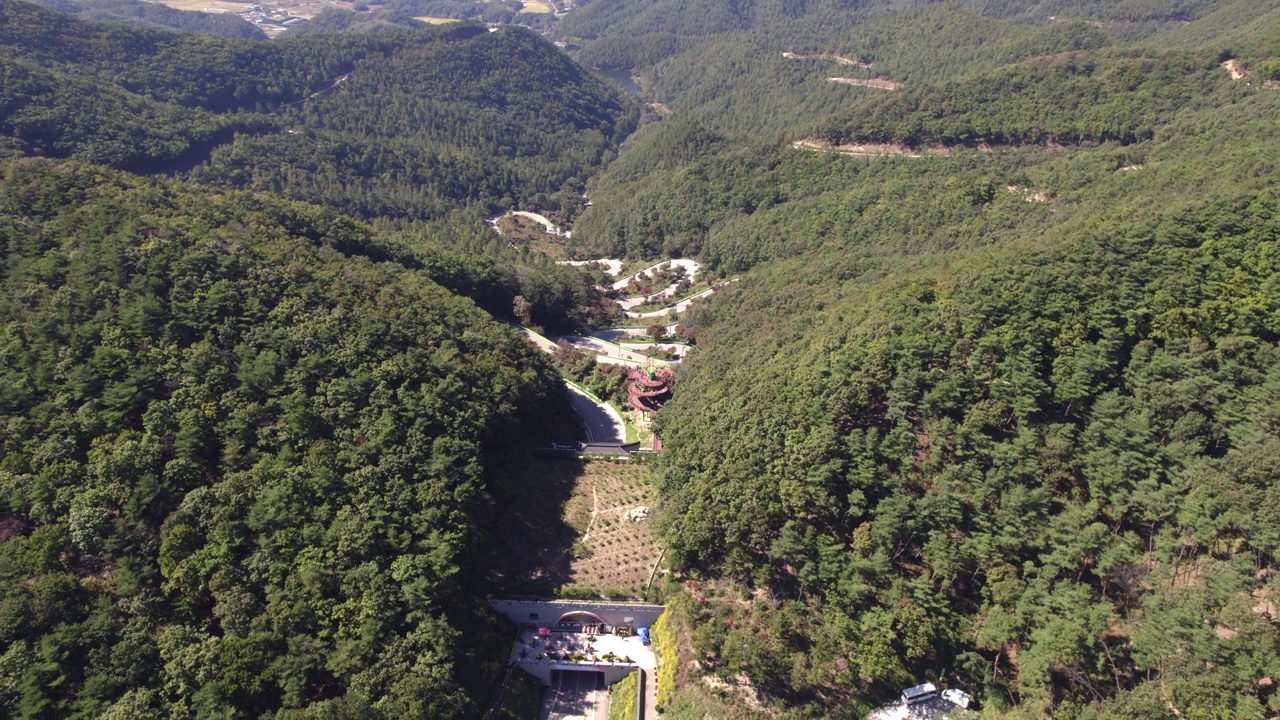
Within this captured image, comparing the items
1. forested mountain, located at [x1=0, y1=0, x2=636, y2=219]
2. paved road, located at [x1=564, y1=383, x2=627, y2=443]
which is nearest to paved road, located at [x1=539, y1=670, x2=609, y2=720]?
paved road, located at [x1=564, y1=383, x2=627, y2=443]

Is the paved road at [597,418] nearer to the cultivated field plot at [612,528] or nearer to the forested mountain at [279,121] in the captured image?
the cultivated field plot at [612,528]

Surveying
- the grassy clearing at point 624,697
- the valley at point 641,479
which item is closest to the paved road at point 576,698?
the valley at point 641,479

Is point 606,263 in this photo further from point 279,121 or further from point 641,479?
point 279,121

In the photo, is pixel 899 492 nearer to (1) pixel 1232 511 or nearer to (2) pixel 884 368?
(2) pixel 884 368

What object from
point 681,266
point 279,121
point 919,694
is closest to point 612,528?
point 919,694

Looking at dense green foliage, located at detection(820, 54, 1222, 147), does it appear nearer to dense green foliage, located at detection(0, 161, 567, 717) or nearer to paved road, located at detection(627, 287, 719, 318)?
paved road, located at detection(627, 287, 719, 318)

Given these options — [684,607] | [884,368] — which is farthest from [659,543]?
[884,368]

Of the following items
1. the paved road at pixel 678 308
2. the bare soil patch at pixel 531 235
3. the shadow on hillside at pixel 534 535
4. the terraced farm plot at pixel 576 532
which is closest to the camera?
the shadow on hillside at pixel 534 535
